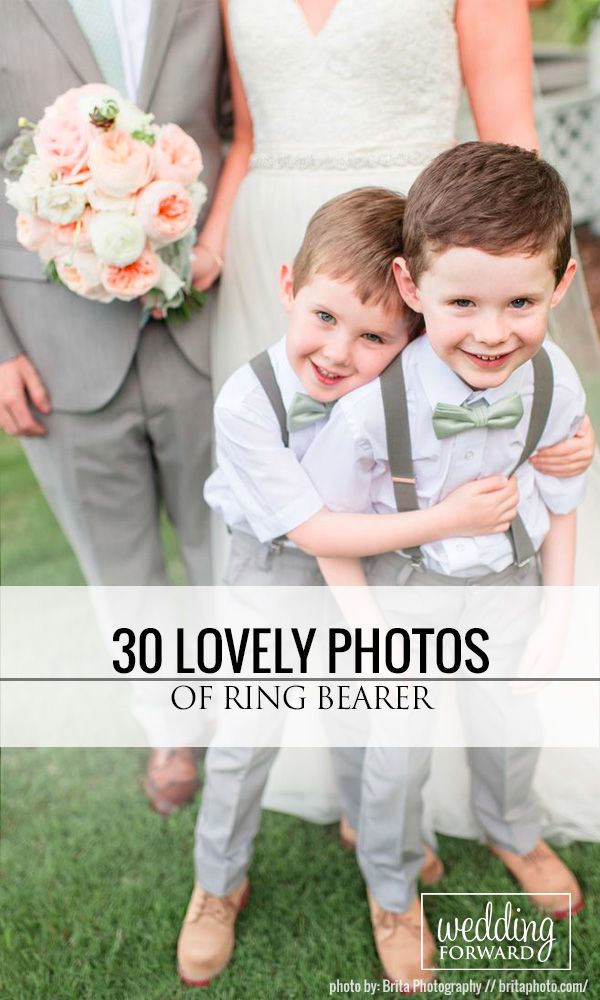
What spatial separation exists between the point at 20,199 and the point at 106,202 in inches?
7.0

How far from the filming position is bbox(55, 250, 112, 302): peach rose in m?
2.14

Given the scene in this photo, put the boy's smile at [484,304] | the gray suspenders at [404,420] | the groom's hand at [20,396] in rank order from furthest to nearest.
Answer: the groom's hand at [20,396], the gray suspenders at [404,420], the boy's smile at [484,304]

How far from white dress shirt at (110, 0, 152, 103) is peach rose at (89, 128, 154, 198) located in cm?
23

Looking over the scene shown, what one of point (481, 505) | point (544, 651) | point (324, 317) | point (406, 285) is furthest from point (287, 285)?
point (544, 651)

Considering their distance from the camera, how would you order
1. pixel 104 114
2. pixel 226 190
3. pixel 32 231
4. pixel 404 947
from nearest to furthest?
pixel 104 114 < pixel 32 231 < pixel 404 947 < pixel 226 190

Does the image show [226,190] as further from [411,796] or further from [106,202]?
[411,796]

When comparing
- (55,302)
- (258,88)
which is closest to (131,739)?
(55,302)

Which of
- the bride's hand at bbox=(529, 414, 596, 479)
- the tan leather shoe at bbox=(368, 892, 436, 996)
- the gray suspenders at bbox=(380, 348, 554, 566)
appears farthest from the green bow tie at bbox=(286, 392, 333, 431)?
the tan leather shoe at bbox=(368, 892, 436, 996)

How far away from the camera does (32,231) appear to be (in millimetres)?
2129

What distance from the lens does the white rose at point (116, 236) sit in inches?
81.9

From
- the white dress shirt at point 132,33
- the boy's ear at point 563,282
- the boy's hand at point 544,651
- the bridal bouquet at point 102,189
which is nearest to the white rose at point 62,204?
the bridal bouquet at point 102,189

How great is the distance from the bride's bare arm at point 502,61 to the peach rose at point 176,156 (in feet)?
2.05

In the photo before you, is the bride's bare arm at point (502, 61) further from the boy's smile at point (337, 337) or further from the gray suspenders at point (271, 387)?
the gray suspenders at point (271, 387)

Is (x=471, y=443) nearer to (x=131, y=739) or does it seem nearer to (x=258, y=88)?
(x=258, y=88)
